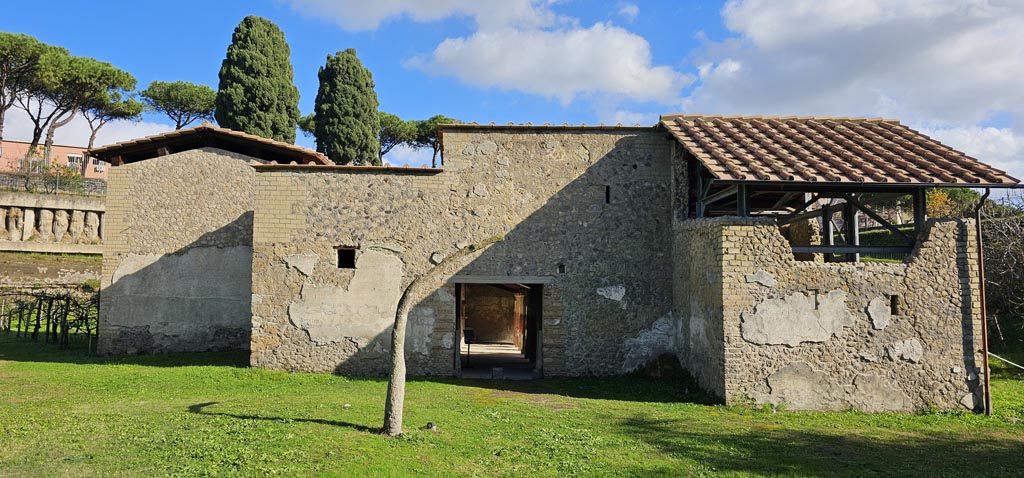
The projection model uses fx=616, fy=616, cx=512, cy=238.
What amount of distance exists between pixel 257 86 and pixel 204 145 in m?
9.23

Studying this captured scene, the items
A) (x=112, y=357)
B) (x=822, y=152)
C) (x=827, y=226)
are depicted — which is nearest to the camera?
(x=822, y=152)

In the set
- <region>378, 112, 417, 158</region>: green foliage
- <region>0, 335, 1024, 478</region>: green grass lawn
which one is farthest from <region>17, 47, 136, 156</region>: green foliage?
<region>0, 335, 1024, 478</region>: green grass lawn

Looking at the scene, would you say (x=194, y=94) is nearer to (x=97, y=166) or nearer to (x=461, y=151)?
(x=97, y=166)

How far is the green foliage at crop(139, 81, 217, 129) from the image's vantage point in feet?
116

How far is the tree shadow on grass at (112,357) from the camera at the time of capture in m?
11.9

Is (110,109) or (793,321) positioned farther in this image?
(110,109)

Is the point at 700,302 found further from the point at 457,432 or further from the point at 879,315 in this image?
the point at 457,432

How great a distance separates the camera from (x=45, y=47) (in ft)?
96.9

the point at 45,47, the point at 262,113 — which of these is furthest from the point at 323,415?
the point at 45,47

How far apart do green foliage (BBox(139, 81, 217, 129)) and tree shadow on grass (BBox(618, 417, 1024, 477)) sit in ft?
116

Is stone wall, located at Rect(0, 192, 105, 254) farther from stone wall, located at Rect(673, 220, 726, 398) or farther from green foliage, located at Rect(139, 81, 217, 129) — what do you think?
stone wall, located at Rect(673, 220, 726, 398)

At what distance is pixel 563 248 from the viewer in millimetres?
11148

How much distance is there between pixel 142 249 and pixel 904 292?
45.6 feet

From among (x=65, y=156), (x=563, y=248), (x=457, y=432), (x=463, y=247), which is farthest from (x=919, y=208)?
(x=65, y=156)
